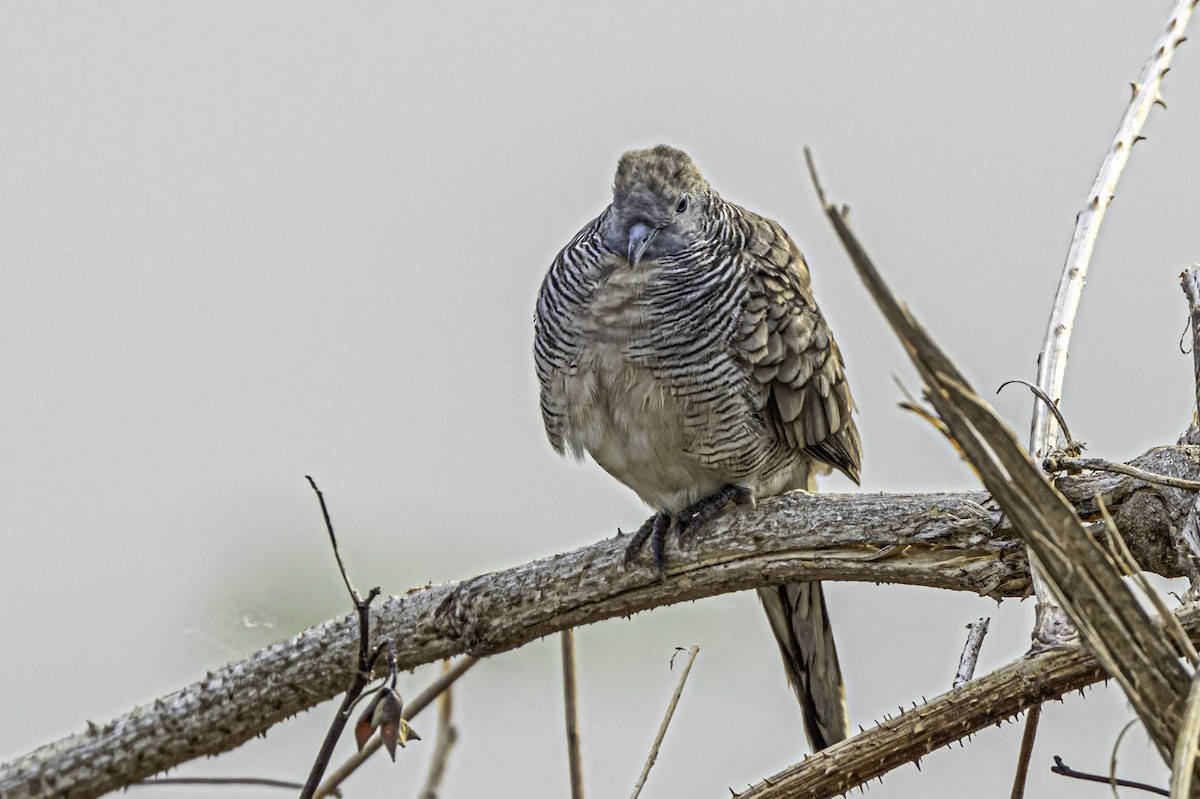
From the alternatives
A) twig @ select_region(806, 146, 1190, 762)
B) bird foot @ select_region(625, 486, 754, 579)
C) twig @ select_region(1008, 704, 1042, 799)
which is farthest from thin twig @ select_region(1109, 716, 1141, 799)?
bird foot @ select_region(625, 486, 754, 579)

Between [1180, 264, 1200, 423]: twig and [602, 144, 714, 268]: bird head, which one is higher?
[602, 144, 714, 268]: bird head

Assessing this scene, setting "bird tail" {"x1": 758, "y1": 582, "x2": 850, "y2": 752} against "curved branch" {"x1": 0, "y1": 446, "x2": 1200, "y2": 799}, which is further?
"bird tail" {"x1": 758, "y1": 582, "x2": 850, "y2": 752}

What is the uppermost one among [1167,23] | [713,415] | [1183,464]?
[1167,23]

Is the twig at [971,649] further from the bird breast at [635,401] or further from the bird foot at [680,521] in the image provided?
the bird breast at [635,401]

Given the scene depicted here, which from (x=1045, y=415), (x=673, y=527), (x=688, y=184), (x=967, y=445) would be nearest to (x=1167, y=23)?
(x=1045, y=415)

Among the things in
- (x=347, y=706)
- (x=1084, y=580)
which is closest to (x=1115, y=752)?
(x=1084, y=580)

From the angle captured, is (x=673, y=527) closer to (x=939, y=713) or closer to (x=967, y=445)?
(x=939, y=713)

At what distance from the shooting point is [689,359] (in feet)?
10.7

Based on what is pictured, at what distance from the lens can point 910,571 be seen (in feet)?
8.20

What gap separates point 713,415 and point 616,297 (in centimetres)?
46

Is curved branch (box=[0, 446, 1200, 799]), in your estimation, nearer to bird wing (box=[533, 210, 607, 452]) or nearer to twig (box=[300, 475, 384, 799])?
bird wing (box=[533, 210, 607, 452])

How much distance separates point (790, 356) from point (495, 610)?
46.4 inches

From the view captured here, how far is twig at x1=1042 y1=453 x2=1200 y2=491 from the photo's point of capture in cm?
199

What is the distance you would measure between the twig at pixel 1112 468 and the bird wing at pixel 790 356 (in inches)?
42.1
